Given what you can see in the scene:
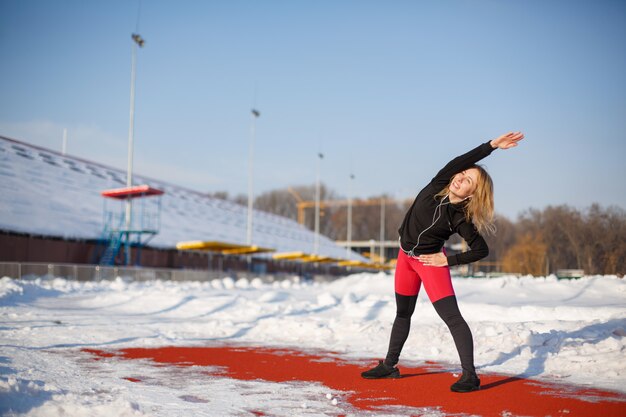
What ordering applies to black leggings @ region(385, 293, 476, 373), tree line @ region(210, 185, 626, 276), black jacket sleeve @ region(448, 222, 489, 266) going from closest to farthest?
black leggings @ region(385, 293, 476, 373) < black jacket sleeve @ region(448, 222, 489, 266) < tree line @ region(210, 185, 626, 276)

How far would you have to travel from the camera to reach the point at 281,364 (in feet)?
22.3

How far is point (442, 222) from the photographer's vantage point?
16.8ft

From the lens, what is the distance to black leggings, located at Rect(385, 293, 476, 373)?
5.02 m

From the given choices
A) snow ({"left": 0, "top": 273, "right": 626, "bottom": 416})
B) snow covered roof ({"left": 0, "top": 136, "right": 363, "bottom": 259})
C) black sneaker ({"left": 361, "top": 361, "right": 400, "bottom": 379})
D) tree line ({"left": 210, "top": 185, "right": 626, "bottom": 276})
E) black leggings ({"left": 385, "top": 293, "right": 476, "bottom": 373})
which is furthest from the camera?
snow covered roof ({"left": 0, "top": 136, "right": 363, "bottom": 259})

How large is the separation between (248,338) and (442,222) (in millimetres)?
5279

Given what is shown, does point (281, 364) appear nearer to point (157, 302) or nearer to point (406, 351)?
point (406, 351)

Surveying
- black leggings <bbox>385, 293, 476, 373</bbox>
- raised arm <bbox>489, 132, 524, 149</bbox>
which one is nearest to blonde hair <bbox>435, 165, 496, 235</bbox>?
raised arm <bbox>489, 132, 524, 149</bbox>

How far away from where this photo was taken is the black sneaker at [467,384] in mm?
4953

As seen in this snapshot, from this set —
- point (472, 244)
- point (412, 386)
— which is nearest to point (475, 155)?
point (472, 244)

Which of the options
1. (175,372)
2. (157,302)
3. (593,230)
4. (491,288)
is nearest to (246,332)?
(175,372)

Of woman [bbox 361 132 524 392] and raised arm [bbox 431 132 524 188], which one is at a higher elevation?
raised arm [bbox 431 132 524 188]

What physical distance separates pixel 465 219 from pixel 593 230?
23.7ft

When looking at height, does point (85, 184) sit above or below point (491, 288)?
above

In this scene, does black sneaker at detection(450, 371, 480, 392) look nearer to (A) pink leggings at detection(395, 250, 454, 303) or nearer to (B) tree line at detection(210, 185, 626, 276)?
(A) pink leggings at detection(395, 250, 454, 303)
